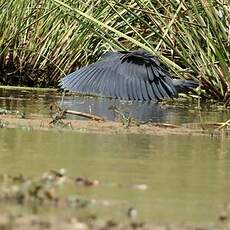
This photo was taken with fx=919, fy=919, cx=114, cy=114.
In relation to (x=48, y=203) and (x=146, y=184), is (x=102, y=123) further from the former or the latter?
(x=48, y=203)

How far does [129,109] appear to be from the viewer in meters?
6.25

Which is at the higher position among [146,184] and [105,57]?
[105,57]

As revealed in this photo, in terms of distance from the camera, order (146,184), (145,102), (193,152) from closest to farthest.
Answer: (146,184), (193,152), (145,102)

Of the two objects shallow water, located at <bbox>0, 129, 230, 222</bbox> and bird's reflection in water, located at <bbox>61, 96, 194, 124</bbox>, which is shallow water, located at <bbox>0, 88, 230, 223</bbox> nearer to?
shallow water, located at <bbox>0, 129, 230, 222</bbox>

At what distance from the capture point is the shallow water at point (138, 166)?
2.42 metres

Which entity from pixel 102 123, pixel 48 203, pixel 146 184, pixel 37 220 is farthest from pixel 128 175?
pixel 102 123

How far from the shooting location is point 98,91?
20.4 feet

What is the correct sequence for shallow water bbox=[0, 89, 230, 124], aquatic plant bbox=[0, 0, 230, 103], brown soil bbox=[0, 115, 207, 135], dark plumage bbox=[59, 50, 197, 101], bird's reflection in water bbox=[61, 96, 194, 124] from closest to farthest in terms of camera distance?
brown soil bbox=[0, 115, 207, 135]
bird's reflection in water bbox=[61, 96, 194, 124]
shallow water bbox=[0, 89, 230, 124]
dark plumage bbox=[59, 50, 197, 101]
aquatic plant bbox=[0, 0, 230, 103]

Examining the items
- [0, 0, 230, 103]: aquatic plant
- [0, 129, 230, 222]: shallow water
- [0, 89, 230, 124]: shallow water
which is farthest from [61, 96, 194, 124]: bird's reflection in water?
[0, 129, 230, 222]: shallow water

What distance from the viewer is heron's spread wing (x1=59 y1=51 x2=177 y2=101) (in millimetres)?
6070

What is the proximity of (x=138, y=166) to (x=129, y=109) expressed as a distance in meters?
3.04

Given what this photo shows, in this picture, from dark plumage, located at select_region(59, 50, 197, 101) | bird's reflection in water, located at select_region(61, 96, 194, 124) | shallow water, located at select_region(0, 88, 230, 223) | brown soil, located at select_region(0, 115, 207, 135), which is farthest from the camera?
dark plumage, located at select_region(59, 50, 197, 101)

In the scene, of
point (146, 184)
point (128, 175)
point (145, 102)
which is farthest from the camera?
point (145, 102)

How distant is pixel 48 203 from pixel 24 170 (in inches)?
24.7
